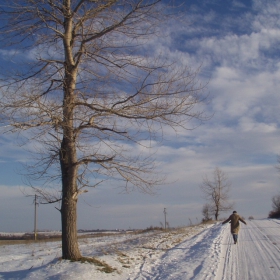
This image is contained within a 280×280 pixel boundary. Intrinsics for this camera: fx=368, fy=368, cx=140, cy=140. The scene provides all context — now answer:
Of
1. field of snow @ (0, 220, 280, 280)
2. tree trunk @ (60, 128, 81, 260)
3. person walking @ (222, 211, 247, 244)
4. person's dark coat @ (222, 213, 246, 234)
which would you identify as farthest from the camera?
person's dark coat @ (222, 213, 246, 234)

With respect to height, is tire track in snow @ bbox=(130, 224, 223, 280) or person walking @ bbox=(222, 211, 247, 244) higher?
person walking @ bbox=(222, 211, 247, 244)

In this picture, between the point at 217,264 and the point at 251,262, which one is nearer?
the point at 217,264

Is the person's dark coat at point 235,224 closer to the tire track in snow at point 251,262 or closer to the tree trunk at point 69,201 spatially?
the tire track in snow at point 251,262

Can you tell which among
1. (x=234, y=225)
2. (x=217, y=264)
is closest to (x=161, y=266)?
(x=217, y=264)

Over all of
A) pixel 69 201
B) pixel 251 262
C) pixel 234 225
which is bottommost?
pixel 251 262

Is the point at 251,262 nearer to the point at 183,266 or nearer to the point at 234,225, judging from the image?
the point at 183,266

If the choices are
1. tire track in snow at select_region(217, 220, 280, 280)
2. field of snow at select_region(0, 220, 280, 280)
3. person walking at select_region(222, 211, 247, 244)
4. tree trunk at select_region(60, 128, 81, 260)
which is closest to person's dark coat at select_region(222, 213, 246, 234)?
person walking at select_region(222, 211, 247, 244)

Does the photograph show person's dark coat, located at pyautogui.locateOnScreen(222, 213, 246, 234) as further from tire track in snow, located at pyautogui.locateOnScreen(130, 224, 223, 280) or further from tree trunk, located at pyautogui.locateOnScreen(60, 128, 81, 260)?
tree trunk, located at pyautogui.locateOnScreen(60, 128, 81, 260)

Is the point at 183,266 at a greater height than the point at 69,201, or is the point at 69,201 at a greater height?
the point at 69,201

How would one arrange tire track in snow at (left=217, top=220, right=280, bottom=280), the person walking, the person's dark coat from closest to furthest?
tire track in snow at (left=217, top=220, right=280, bottom=280) < the person walking < the person's dark coat

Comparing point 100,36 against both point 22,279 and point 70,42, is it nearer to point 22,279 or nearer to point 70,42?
point 70,42

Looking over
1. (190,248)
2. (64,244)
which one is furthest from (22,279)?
(190,248)

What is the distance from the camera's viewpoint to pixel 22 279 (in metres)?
8.16

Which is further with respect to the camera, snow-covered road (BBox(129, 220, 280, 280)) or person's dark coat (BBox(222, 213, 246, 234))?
person's dark coat (BBox(222, 213, 246, 234))
